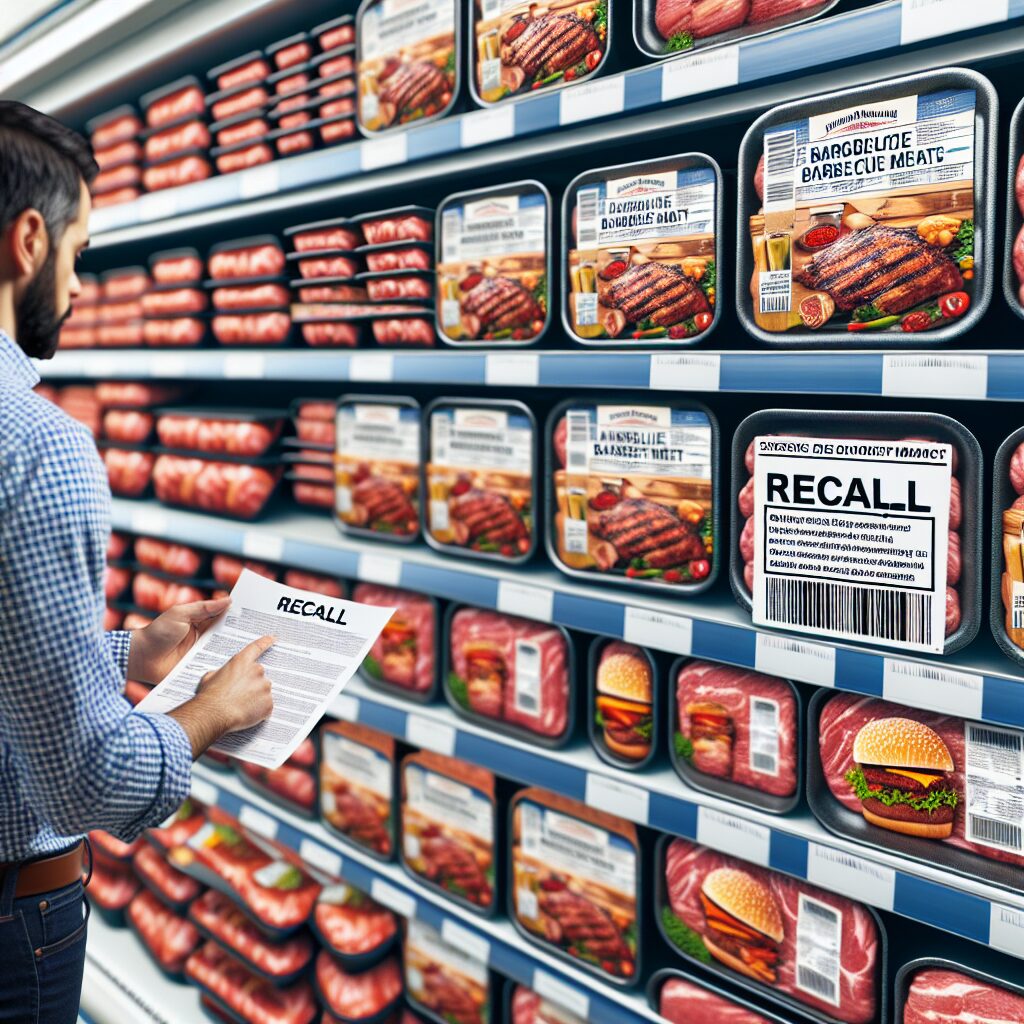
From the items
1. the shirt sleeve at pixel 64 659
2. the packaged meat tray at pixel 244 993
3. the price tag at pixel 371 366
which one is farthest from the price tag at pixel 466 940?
the price tag at pixel 371 366

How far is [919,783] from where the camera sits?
146 centimetres

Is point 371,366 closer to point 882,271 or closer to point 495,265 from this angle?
point 495,265

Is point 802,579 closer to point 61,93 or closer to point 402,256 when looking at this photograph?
point 402,256

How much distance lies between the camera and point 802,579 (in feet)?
5.07

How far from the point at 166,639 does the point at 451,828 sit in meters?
0.86

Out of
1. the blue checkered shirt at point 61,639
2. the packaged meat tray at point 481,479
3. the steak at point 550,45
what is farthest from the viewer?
the packaged meat tray at point 481,479

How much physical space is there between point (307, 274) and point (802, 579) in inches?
61.7

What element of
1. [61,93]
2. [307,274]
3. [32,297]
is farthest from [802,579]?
[61,93]

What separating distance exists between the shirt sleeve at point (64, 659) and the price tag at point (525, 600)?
914 millimetres

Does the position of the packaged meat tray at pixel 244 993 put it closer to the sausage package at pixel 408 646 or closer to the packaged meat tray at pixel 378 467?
the sausage package at pixel 408 646

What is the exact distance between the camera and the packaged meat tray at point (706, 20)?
1.47 m

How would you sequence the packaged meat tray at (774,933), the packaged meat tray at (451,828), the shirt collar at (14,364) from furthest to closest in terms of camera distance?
1. the packaged meat tray at (451,828)
2. the packaged meat tray at (774,933)
3. the shirt collar at (14,364)

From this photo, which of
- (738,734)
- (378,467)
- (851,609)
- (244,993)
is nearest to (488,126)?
(378,467)

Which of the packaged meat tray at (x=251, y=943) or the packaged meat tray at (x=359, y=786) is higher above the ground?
the packaged meat tray at (x=359, y=786)
